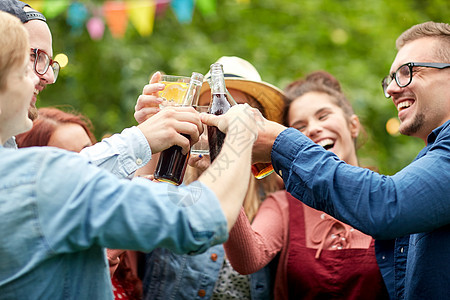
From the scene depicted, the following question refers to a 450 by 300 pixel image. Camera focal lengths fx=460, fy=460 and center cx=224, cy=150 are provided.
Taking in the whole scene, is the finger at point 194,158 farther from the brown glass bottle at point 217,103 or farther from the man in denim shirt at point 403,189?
the man in denim shirt at point 403,189

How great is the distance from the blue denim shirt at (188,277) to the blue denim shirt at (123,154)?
92 cm

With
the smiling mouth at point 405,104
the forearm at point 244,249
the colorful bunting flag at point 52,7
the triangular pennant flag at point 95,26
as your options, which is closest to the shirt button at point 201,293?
the forearm at point 244,249

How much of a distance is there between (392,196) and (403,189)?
0.04 metres

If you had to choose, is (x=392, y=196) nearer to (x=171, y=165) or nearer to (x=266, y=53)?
(x=171, y=165)

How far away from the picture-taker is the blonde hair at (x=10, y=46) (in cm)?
109

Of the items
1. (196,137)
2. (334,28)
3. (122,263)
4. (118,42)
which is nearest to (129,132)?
(196,137)

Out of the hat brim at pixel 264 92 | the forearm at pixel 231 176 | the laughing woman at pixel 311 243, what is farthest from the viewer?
the hat brim at pixel 264 92

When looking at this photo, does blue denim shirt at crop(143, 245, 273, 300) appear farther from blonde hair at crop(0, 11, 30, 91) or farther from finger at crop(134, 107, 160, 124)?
blonde hair at crop(0, 11, 30, 91)

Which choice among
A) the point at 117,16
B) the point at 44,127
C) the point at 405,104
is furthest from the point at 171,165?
the point at 117,16

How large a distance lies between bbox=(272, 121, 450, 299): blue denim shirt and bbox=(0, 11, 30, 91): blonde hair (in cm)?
87

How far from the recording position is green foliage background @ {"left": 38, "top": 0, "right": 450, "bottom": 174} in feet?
16.5

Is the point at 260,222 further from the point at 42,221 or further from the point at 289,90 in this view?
the point at 42,221

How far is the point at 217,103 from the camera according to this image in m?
1.71

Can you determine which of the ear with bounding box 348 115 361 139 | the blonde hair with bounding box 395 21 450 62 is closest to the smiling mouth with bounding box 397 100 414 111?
the blonde hair with bounding box 395 21 450 62
